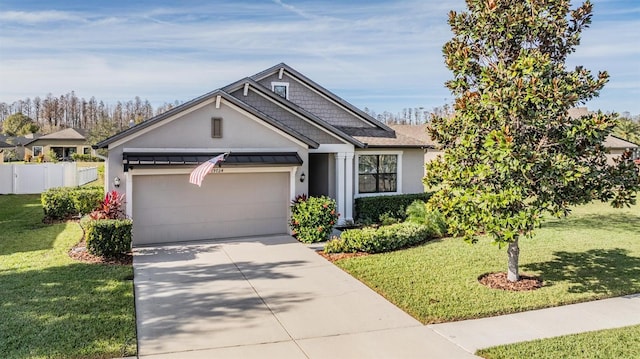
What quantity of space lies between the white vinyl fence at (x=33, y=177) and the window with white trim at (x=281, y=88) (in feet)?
56.4

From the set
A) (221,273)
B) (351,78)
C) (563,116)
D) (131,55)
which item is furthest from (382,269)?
(351,78)

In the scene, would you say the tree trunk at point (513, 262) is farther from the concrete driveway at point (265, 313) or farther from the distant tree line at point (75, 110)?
the distant tree line at point (75, 110)

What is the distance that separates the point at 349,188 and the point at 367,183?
1.55 metres

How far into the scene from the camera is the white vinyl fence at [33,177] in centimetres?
2545

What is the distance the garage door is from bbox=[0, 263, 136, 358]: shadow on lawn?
284 centimetres

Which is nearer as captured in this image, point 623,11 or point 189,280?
point 189,280

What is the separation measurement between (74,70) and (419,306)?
66.5 feet

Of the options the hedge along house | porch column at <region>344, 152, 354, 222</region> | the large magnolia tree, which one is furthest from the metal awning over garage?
the large magnolia tree

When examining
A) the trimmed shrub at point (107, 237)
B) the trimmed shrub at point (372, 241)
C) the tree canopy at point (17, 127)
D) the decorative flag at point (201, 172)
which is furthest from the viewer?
the tree canopy at point (17, 127)

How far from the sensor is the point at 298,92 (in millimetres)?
17797

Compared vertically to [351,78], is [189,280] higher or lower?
lower

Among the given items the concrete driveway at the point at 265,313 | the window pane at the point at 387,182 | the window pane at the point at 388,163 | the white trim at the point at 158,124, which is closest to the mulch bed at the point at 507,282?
the concrete driveway at the point at 265,313

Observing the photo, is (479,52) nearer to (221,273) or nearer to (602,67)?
(602,67)

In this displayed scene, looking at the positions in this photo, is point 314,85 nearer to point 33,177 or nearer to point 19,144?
point 33,177
